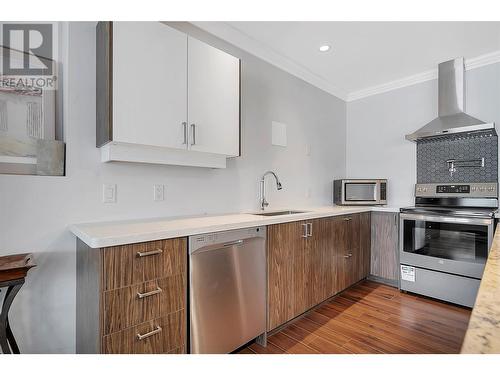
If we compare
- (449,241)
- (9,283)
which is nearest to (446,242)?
(449,241)

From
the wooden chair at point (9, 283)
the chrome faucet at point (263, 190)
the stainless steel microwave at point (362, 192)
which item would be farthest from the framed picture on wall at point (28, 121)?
the stainless steel microwave at point (362, 192)

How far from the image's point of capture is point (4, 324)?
3.99ft

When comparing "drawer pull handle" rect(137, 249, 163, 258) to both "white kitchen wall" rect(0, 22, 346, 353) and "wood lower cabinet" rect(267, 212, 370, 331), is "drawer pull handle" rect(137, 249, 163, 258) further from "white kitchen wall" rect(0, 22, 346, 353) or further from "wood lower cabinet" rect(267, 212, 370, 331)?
"wood lower cabinet" rect(267, 212, 370, 331)

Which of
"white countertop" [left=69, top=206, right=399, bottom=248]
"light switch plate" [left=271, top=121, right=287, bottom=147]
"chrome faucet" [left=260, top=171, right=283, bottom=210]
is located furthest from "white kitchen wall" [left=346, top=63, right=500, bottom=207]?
"white countertop" [left=69, top=206, right=399, bottom=248]

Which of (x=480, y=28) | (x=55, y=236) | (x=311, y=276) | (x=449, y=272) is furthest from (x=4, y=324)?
(x=480, y=28)

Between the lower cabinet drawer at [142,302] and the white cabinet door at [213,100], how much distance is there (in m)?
0.89

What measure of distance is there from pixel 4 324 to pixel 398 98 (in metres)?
4.06

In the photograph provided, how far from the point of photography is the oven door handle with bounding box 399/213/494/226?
233 centimetres

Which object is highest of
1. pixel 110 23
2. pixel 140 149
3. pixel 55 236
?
pixel 110 23

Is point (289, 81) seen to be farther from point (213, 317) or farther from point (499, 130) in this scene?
point (213, 317)

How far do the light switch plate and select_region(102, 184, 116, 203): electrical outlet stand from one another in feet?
5.20

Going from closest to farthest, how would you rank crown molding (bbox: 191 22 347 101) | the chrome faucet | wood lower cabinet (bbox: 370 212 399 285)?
crown molding (bbox: 191 22 347 101)
the chrome faucet
wood lower cabinet (bbox: 370 212 399 285)
